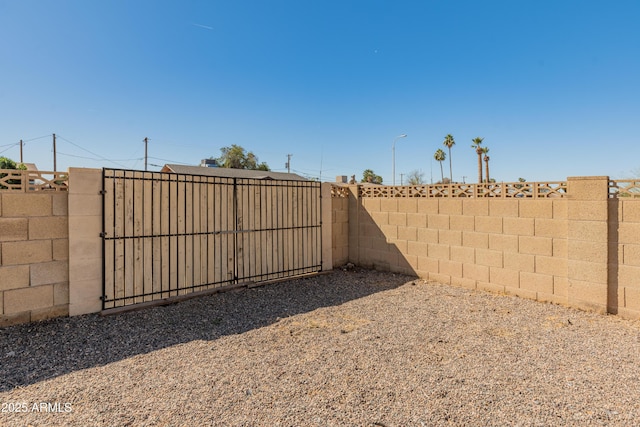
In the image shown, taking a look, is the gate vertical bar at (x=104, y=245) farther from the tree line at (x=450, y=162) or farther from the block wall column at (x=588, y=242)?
the tree line at (x=450, y=162)

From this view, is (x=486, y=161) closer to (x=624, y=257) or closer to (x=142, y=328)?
(x=624, y=257)

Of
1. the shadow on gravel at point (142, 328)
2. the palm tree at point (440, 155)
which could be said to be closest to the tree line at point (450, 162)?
the palm tree at point (440, 155)

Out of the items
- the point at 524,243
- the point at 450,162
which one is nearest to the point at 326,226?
the point at 524,243

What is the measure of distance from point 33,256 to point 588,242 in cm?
739

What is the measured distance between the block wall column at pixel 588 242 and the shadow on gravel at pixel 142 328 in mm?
2813

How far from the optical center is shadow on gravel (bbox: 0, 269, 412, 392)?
2.93m

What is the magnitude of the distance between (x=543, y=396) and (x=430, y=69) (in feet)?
40.5

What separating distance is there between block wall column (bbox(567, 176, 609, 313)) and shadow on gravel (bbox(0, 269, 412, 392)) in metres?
2.81

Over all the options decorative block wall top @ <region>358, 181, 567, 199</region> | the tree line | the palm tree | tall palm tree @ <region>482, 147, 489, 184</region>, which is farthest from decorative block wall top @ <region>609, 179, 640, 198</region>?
the palm tree

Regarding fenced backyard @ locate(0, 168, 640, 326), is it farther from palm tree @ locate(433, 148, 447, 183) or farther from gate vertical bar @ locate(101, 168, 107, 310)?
palm tree @ locate(433, 148, 447, 183)

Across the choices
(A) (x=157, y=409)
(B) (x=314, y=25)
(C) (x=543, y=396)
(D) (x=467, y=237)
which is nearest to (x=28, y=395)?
(A) (x=157, y=409)

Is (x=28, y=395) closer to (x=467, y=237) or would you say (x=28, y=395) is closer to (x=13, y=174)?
(x=13, y=174)

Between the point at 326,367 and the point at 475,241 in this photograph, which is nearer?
the point at 326,367

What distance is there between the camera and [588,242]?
14.2ft
